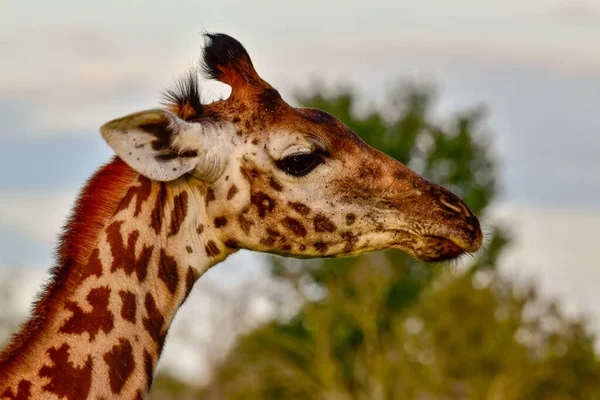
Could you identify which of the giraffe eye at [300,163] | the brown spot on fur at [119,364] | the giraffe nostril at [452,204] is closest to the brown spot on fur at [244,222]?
the giraffe eye at [300,163]

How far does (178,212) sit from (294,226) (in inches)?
37.6

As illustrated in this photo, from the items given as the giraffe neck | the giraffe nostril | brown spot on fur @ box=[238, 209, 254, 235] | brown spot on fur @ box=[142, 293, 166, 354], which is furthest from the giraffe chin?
brown spot on fur @ box=[142, 293, 166, 354]

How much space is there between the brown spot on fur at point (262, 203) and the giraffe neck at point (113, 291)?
0.42 metres

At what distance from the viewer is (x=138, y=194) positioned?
28.6 ft

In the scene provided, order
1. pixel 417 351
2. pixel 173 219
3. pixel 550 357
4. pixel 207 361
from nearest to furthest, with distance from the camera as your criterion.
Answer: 1. pixel 173 219
2. pixel 207 361
3. pixel 550 357
4. pixel 417 351

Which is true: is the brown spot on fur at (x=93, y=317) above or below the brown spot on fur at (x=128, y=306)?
below

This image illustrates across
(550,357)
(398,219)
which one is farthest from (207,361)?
(398,219)

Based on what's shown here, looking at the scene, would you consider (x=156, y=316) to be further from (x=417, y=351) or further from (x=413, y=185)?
(x=417, y=351)

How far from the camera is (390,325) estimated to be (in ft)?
266

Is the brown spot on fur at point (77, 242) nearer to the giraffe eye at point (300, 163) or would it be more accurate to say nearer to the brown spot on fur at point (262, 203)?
the brown spot on fur at point (262, 203)

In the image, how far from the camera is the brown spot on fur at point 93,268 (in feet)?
27.6

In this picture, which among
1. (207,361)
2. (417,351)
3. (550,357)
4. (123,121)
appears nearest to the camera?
(123,121)

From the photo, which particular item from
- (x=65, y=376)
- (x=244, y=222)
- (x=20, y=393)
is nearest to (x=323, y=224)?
(x=244, y=222)

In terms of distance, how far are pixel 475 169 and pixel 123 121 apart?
7682cm
